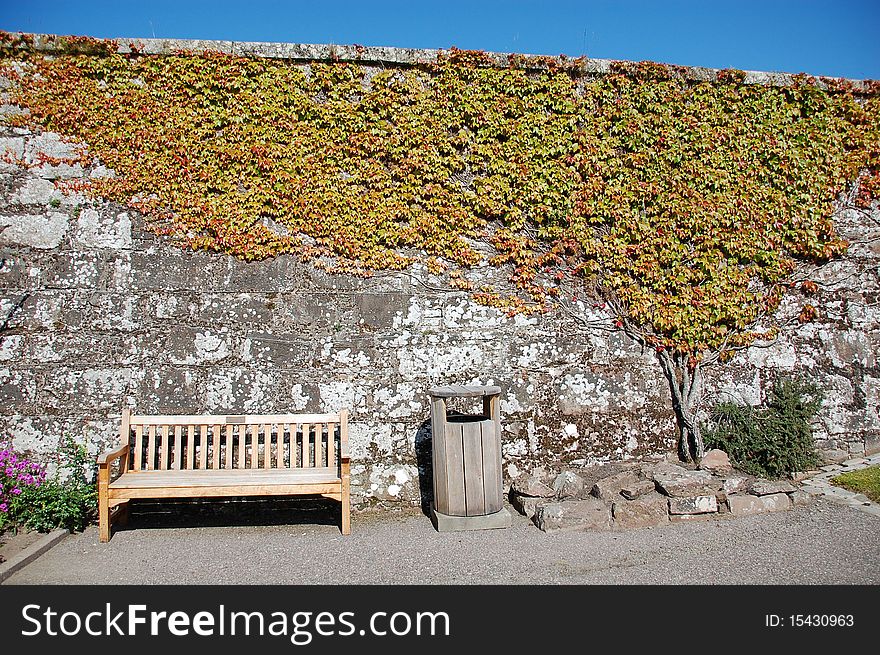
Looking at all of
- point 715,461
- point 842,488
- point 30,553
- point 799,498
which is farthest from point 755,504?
point 30,553

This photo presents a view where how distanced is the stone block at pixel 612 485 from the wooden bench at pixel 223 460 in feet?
6.72

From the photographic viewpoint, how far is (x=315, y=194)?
18.9 ft

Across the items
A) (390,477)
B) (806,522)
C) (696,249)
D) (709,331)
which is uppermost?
(696,249)

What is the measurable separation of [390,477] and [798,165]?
16.5 feet

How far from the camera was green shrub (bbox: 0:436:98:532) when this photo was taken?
4.82 m

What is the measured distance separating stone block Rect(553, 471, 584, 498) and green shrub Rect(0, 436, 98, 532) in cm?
379

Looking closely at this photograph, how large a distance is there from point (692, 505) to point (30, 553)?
482 centimetres

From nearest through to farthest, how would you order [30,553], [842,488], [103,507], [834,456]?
[30,553] → [103,507] → [842,488] → [834,456]

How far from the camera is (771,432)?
602 centimetres

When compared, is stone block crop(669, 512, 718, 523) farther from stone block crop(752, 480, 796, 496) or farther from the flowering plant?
the flowering plant

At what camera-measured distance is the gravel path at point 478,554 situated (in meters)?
3.98

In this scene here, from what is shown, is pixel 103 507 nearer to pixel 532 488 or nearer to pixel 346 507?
pixel 346 507

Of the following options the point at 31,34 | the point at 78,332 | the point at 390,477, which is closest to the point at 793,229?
the point at 390,477

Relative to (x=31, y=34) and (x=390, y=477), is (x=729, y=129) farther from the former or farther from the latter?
(x=31, y=34)
